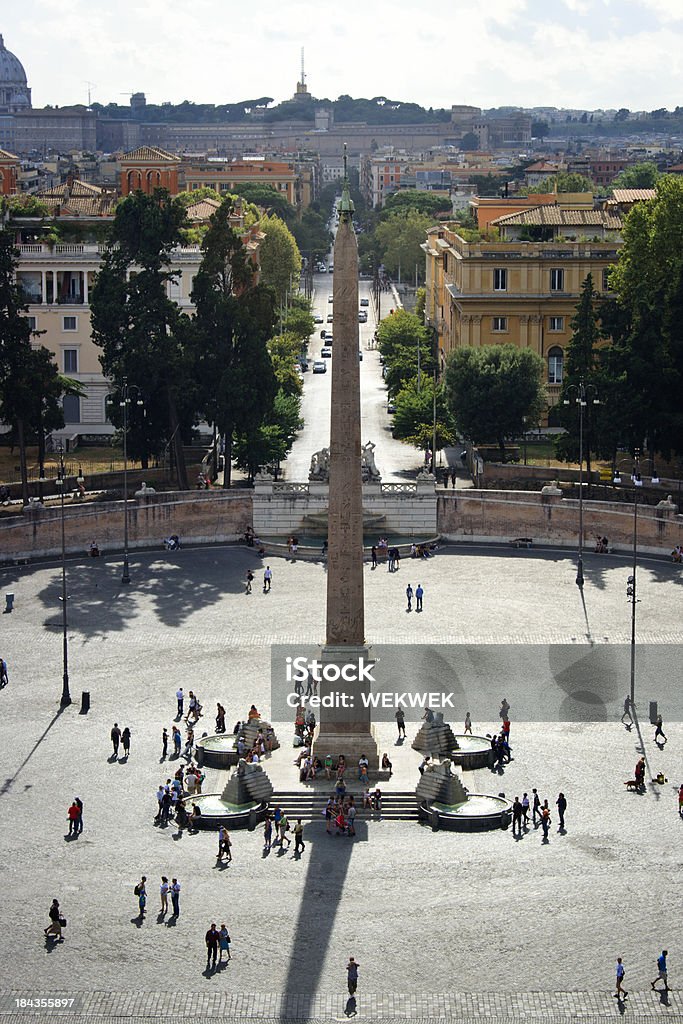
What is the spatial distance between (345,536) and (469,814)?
6.93 m

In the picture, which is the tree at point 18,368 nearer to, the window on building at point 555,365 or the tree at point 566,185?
the window on building at point 555,365

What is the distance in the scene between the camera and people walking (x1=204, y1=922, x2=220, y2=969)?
36.0 meters

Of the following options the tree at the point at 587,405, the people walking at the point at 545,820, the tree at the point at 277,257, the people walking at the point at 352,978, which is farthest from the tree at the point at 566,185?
the people walking at the point at 352,978

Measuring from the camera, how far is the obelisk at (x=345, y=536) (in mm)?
44500

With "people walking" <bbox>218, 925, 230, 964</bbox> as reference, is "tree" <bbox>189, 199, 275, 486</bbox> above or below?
above

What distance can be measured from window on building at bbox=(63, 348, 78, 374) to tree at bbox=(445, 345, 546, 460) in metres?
18.1

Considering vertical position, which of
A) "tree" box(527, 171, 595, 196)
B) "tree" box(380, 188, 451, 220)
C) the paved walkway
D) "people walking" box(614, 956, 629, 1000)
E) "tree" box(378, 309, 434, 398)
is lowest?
the paved walkway

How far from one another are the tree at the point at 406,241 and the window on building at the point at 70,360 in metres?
73.0

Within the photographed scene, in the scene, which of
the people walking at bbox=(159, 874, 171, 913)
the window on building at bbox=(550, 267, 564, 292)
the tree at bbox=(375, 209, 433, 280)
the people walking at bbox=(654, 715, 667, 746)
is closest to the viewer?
the people walking at bbox=(159, 874, 171, 913)

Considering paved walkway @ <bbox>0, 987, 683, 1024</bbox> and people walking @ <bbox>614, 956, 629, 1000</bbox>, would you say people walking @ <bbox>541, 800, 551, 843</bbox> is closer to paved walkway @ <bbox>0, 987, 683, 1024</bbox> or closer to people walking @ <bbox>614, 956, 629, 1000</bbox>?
people walking @ <bbox>614, 956, 629, 1000</bbox>

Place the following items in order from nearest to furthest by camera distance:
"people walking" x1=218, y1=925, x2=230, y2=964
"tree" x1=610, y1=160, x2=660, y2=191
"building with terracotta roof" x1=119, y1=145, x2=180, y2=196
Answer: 1. "people walking" x1=218, y1=925, x2=230, y2=964
2. "building with terracotta roof" x1=119, y1=145, x2=180, y2=196
3. "tree" x1=610, y1=160, x2=660, y2=191

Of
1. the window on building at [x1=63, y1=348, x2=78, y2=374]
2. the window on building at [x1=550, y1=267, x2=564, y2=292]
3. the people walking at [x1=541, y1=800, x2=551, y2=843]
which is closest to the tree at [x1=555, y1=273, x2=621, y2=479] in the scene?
the window on building at [x1=550, y1=267, x2=564, y2=292]

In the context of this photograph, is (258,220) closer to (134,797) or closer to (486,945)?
(134,797)

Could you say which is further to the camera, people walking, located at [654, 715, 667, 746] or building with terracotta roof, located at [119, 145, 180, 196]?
building with terracotta roof, located at [119, 145, 180, 196]
